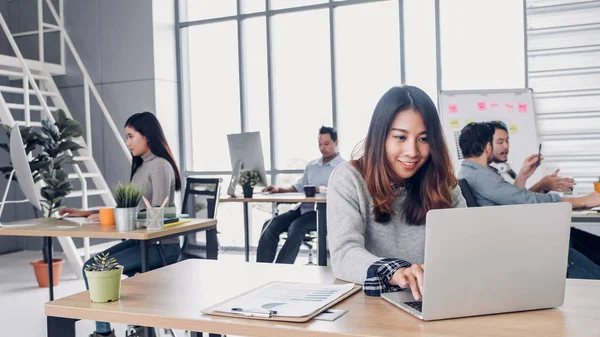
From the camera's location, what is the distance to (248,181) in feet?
15.2

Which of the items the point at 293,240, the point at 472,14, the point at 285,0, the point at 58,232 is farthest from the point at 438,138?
the point at 285,0

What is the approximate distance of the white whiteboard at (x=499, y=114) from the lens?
4.58 metres

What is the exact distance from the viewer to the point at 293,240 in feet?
15.1

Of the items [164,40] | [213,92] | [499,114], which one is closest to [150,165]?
[499,114]

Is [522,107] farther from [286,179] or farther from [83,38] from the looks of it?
[83,38]

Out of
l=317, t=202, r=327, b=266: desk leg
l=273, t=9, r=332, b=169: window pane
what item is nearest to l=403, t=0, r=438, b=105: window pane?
l=273, t=9, r=332, b=169: window pane

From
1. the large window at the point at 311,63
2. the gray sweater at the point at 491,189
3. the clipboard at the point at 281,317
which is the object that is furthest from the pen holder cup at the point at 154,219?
the large window at the point at 311,63

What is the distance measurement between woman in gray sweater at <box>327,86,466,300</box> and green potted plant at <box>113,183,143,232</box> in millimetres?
1288

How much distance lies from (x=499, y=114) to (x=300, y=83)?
2270 mm

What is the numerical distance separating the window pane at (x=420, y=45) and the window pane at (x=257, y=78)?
1536 mm

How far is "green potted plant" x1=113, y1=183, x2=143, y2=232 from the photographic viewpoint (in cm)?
268

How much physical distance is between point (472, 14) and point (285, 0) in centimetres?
192

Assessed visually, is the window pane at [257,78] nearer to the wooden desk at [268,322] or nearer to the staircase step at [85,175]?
the staircase step at [85,175]

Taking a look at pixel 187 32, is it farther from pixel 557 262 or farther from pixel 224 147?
pixel 557 262
